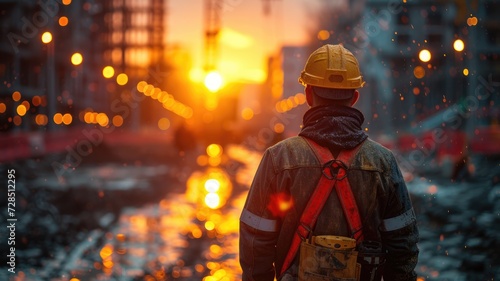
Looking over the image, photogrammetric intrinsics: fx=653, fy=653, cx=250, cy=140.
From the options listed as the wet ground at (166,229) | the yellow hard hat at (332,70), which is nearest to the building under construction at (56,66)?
the wet ground at (166,229)

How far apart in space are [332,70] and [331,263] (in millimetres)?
987

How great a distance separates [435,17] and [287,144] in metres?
65.2

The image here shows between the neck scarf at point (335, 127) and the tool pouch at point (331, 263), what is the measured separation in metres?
0.49

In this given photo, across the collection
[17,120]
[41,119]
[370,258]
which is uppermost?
[370,258]

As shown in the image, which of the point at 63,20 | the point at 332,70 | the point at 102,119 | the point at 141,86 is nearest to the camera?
the point at 332,70

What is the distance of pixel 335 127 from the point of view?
3.25 meters

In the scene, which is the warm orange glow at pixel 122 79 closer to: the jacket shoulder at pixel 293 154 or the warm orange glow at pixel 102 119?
the warm orange glow at pixel 102 119

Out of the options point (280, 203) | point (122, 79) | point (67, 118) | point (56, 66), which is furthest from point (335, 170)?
point (122, 79)

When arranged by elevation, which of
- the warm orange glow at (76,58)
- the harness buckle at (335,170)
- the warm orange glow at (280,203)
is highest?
the warm orange glow at (76,58)

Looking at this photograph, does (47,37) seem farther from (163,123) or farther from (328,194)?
(163,123)

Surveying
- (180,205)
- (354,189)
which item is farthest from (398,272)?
(180,205)

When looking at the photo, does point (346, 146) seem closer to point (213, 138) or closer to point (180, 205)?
point (180, 205)

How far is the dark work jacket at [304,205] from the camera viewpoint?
3254mm

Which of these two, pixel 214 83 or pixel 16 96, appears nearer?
pixel 16 96
